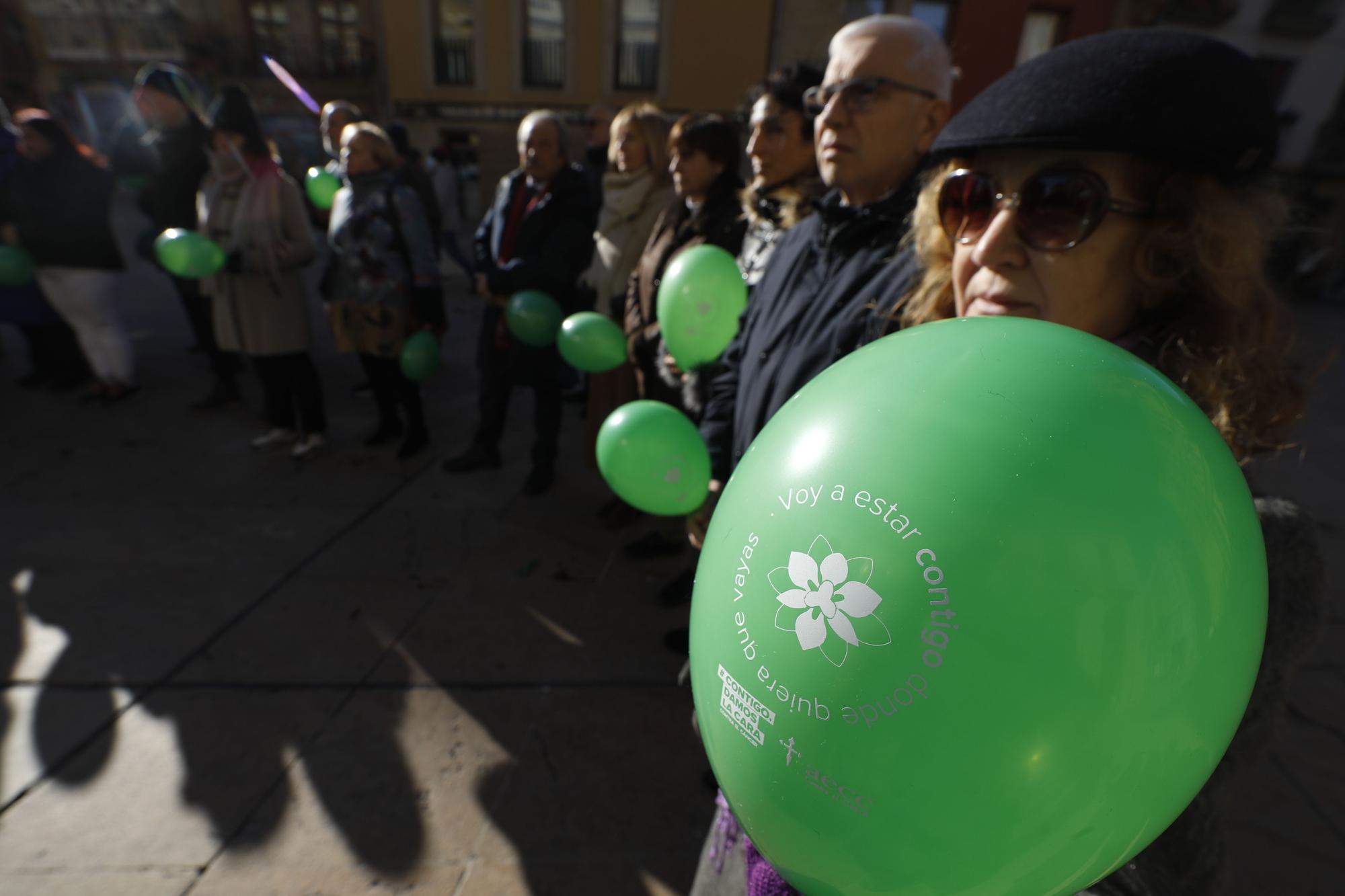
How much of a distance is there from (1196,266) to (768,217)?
1.64 m

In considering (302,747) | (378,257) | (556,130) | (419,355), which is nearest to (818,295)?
(302,747)

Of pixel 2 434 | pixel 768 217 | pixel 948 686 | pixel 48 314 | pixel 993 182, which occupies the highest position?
pixel 993 182

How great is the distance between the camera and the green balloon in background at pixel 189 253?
343 cm

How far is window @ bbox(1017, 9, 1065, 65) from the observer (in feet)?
43.3

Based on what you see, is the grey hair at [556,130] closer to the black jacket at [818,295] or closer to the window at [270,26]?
the black jacket at [818,295]

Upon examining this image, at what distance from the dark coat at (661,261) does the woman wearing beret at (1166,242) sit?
5.32ft

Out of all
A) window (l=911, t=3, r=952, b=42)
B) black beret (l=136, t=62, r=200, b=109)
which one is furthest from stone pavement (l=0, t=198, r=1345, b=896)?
window (l=911, t=3, r=952, b=42)

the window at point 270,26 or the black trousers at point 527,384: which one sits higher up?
the window at point 270,26

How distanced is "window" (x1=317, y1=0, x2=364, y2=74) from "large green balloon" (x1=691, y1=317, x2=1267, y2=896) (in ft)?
64.1

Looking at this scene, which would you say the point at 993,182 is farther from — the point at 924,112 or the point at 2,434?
the point at 2,434

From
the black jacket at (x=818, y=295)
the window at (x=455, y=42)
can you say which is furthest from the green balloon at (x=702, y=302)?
the window at (x=455, y=42)

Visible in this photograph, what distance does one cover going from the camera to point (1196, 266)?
0.88 metres

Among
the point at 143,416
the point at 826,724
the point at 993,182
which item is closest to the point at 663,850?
the point at 826,724

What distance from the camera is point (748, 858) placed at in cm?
101
